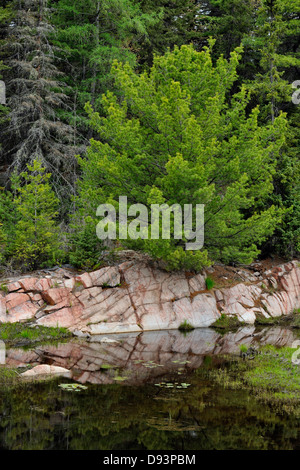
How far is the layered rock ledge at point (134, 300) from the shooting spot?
564 inches

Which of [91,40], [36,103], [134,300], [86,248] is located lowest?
[134,300]

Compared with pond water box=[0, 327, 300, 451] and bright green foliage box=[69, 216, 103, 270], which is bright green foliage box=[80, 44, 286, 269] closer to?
bright green foliage box=[69, 216, 103, 270]

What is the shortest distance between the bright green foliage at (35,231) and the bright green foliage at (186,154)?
1782mm

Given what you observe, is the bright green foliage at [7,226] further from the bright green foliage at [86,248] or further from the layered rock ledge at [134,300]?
the bright green foliage at [86,248]

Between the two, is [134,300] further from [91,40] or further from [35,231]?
[91,40]

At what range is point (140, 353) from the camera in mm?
12156

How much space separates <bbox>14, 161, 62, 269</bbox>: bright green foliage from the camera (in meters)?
16.0

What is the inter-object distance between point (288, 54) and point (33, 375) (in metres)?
25.6

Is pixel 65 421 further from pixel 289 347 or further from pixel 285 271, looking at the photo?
pixel 285 271

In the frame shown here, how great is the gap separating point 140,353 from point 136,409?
14.6ft

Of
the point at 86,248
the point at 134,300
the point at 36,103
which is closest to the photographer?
the point at 134,300

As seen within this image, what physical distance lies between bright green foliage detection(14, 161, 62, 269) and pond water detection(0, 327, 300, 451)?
5.01 meters

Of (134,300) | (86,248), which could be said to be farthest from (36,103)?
(134,300)

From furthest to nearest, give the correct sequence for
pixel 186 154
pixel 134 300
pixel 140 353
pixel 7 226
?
pixel 7 226
pixel 134 300
pixel 186 154
pixel 140 353
